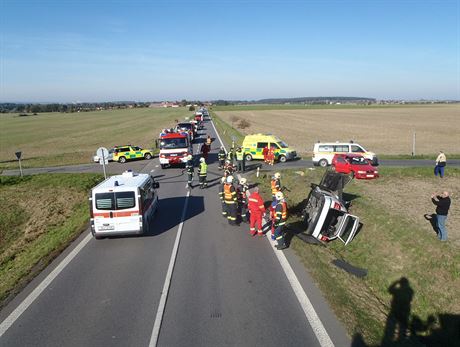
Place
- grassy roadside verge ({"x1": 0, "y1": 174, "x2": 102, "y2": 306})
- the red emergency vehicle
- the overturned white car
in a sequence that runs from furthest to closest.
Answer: the red emergency vehicle → the overturned white car → grassy roadside verge ({"x1": 0, "y1": 174, "x2": 102, "y2": 306})

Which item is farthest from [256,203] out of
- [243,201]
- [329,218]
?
[329,218]

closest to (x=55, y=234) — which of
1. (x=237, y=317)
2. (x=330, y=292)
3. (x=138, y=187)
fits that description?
(x=138, y=187)

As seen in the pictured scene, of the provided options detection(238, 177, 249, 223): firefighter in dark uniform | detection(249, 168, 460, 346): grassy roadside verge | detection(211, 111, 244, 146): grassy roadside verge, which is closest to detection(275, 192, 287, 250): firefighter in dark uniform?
detection(249, 168, 460, 346): grassy roadside verge

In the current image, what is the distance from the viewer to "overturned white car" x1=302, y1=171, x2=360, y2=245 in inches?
426

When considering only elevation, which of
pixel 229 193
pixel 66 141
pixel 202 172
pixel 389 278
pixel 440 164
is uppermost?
pixel 229 193

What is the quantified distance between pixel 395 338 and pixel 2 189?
21457 millimetres

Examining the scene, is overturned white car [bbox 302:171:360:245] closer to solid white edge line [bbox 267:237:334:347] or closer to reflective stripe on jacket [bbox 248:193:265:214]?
reflective stripe on jacket [bbox 248:193:265:214]

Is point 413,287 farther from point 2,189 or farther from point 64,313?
point 2,189

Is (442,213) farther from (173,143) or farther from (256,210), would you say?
(173,143)

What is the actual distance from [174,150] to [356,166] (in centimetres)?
1155

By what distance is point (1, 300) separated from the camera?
807 centimetres

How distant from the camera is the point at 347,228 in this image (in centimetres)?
1195

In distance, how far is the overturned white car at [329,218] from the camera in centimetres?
1083

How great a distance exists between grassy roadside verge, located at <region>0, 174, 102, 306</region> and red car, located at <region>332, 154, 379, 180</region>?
45.7ft
